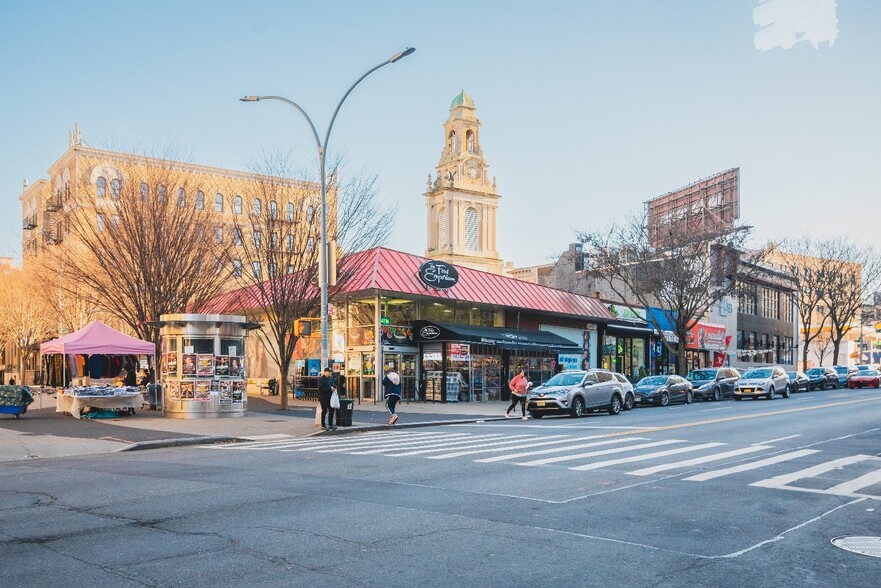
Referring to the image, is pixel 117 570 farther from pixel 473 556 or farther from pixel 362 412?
pixel 362 412

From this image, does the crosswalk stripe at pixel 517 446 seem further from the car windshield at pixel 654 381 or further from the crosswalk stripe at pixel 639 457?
the car windshield at pixel 654 381

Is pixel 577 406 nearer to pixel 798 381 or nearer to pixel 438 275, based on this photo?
pixel 438 275

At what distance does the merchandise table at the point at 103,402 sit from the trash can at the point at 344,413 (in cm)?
819

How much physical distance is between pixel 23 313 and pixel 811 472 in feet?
168

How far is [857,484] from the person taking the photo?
1196 centimetres

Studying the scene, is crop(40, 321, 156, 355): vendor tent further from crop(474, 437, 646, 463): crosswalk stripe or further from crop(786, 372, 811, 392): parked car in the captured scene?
crop(786, 372, 811, 392): parked car

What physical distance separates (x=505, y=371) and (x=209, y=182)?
122ft

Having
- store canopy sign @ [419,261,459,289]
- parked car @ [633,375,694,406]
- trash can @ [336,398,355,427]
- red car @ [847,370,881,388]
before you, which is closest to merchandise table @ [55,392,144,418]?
trash can @ [336,398,355,427]

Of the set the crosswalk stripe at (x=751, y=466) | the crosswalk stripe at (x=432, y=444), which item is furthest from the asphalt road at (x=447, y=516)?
the crosswalk stripe at (x=432, y=444)

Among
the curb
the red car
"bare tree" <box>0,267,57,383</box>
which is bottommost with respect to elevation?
the red car

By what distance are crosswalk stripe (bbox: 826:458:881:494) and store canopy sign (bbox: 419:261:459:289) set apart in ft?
76.4

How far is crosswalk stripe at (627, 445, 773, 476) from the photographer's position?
43.2 feet

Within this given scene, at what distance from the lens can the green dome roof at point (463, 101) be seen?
99750mm

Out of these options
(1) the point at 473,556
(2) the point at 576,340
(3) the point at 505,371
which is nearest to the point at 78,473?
(1) the point at 473,556
